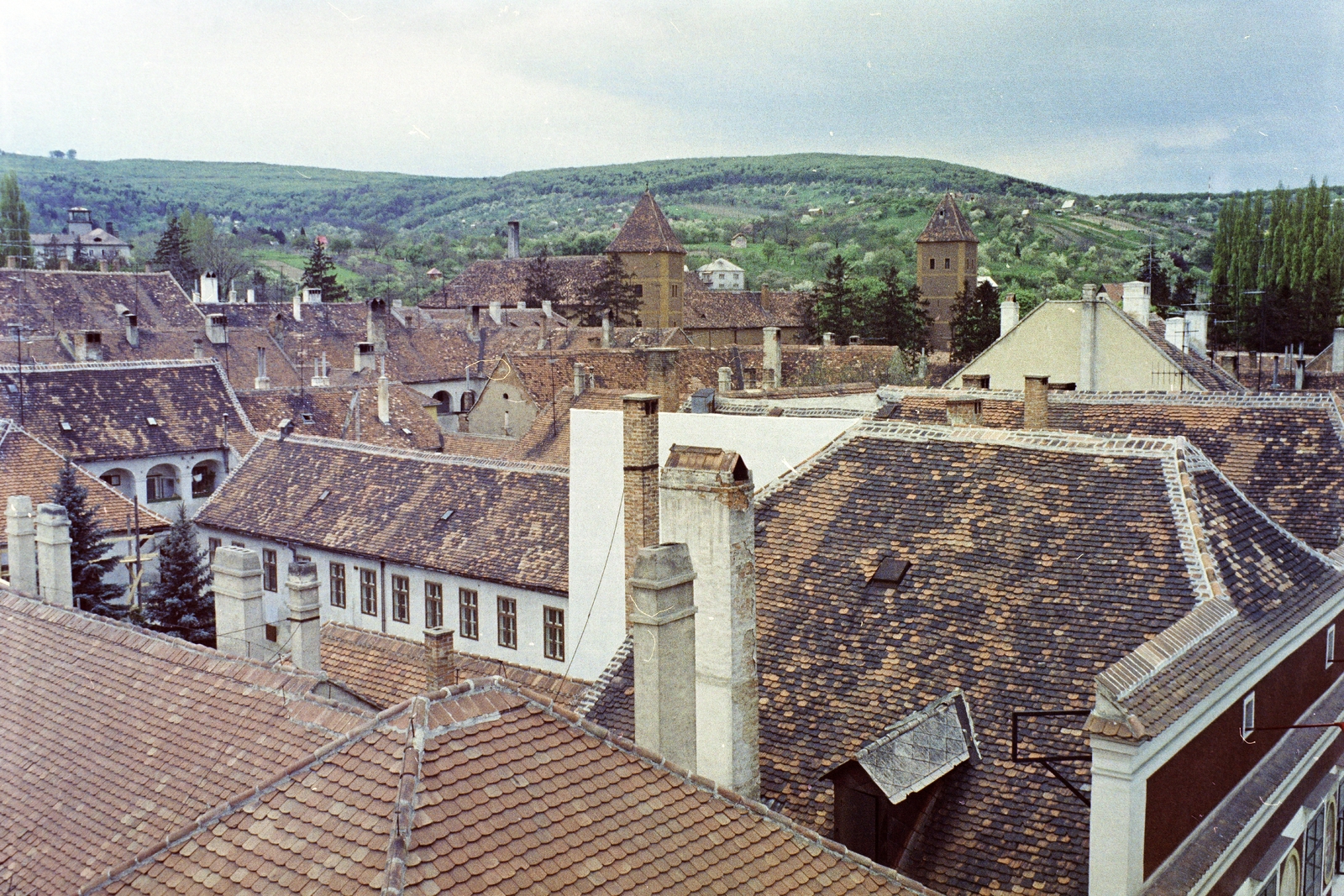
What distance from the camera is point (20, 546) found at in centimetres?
1764

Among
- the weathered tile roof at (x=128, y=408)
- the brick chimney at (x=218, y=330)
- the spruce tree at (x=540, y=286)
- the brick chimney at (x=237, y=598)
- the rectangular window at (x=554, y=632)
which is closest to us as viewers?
the brick chimney at (x=237, y=598)

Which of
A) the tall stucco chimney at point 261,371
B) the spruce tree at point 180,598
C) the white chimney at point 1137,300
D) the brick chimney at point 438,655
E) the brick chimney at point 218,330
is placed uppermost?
the white chimney at point 1137,300

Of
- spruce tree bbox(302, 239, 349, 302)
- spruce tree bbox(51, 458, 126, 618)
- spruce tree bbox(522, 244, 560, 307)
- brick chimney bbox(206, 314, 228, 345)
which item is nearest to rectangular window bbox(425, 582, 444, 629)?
spruce tree bbox(51, 458, 126, 618)

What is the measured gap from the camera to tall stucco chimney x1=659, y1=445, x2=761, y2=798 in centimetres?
1123

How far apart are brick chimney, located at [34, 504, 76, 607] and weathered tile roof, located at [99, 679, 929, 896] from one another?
998 cm

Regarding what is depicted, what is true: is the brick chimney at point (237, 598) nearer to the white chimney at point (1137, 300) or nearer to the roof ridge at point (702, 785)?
the roof ridge at point (702, 785)

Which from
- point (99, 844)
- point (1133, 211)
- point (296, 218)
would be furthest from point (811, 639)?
point (296, 218)

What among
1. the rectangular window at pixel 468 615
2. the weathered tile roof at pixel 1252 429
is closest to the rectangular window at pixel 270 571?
the rectangular window at pixel 468 615

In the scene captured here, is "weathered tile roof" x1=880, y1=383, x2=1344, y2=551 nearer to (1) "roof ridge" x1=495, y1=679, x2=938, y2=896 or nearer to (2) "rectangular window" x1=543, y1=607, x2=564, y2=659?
(2) "rectangular window" x1=543, y1=607, x2=564, y2=659

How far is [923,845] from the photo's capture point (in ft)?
39.5

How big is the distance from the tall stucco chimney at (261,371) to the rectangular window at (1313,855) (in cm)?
4525

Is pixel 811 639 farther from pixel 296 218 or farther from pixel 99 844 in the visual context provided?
pixel 296 218

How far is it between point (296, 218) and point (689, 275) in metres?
114

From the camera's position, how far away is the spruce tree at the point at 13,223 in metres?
86.2
